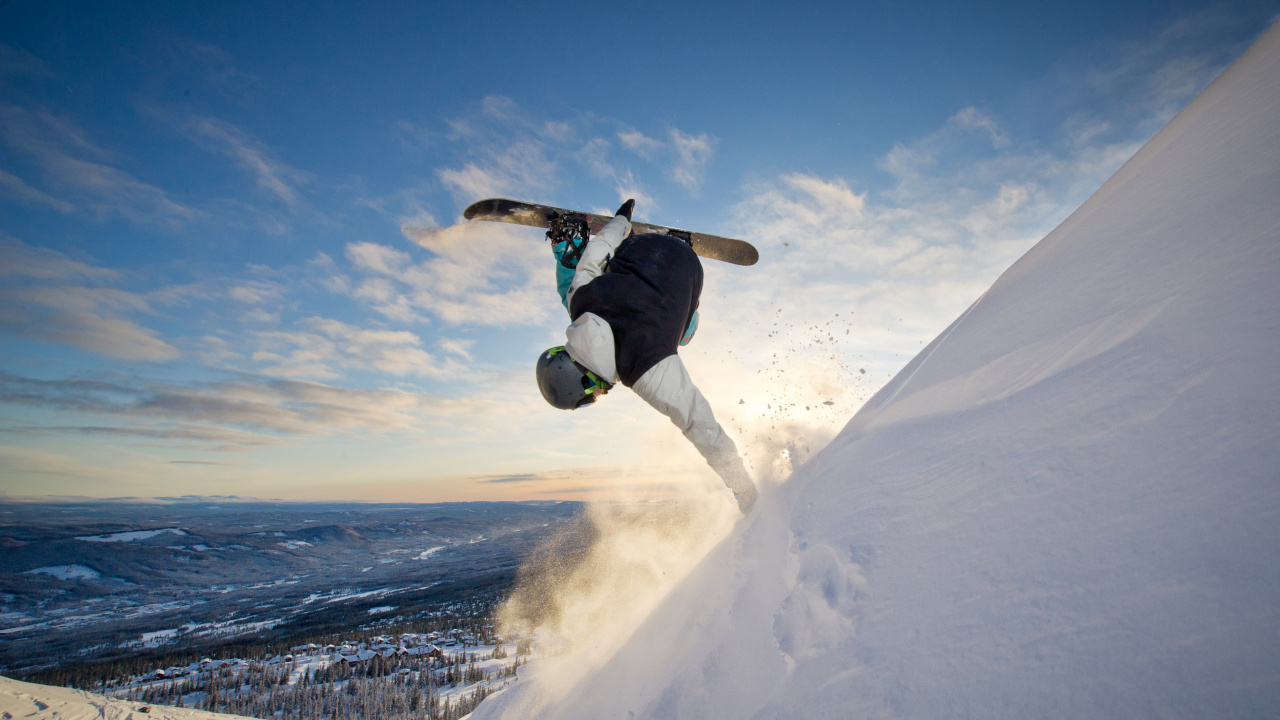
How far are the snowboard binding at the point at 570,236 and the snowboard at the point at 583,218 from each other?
32 centimetres

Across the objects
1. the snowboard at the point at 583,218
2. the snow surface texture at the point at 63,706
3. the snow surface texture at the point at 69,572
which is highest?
the snowboard at the point at 583,218

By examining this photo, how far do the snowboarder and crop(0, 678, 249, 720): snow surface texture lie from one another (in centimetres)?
1047

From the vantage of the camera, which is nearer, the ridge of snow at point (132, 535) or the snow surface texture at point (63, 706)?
the snow surface texture at point (63, 706)

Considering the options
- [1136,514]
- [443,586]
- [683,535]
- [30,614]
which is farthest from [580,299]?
[30,614]

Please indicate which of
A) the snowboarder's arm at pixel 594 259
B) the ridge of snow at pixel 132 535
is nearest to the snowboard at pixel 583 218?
the snowboarder's arm at pixel 594 259

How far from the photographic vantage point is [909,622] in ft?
4.48

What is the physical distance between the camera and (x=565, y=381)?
369 centimetres

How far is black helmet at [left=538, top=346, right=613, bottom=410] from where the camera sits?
3686mm

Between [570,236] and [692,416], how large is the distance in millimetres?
2573

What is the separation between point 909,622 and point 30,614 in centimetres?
13427

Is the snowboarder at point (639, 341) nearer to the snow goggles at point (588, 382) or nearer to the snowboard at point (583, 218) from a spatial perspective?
the snow goggles at point (588, 382)

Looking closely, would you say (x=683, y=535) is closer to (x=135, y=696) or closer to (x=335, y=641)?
(x=135, y=696)

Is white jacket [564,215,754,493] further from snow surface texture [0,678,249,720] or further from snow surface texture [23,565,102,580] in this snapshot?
snow surface texture [23,565,102,580]

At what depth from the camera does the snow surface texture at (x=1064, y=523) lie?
96 cm
